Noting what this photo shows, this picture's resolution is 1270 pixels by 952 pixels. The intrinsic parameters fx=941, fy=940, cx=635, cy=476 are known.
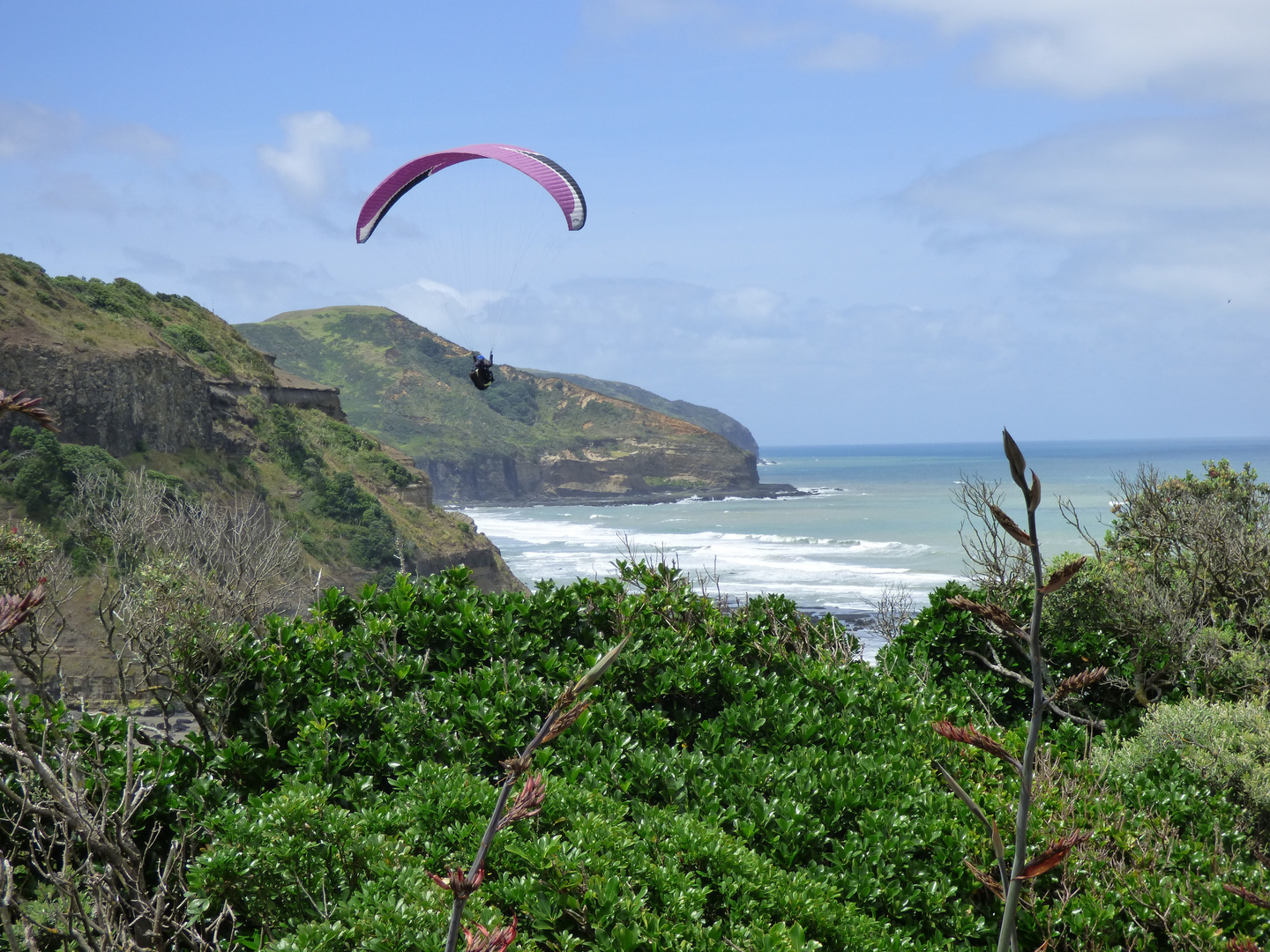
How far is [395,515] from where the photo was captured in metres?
57.9

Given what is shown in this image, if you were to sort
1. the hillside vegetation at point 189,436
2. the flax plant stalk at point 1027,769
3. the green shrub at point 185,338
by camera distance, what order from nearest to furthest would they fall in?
1. the flax plant stalk at point 1027,769
2. the hillside vegetation at point 189,436
3. the green shrub at point 185,338

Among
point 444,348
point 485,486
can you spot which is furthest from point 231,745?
point 444,348

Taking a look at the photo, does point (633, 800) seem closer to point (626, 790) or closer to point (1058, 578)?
point (626, 790)

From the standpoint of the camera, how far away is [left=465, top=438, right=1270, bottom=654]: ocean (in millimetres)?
52125

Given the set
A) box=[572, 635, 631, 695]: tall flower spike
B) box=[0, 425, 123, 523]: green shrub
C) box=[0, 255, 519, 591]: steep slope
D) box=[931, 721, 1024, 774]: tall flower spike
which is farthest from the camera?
box=[0, 255, 519, 591]: steep slope

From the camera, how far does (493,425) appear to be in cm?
12975

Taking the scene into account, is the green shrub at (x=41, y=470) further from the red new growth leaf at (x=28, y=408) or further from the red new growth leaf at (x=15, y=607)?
the red new growth leaf at (x=28, y=408)

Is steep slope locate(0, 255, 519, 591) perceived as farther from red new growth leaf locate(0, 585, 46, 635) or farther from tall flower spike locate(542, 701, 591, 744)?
tall flower spike locate(542, 701, 591, 744)

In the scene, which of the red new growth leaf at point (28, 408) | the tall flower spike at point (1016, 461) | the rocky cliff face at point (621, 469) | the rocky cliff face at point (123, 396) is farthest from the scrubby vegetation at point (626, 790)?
the rocky cliff face at point (621, 469)

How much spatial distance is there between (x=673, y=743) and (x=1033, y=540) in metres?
5.43

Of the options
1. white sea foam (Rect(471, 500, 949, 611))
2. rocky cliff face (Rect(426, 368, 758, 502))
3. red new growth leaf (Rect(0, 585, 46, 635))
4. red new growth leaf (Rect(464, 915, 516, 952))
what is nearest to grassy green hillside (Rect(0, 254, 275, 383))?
white sea foam (Rect(471, 500, 949, 611))

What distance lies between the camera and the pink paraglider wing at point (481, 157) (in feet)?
54.6

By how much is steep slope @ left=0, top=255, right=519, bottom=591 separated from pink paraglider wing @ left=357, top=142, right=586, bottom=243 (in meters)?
26.2

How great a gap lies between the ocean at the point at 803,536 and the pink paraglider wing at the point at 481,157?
423 inches
